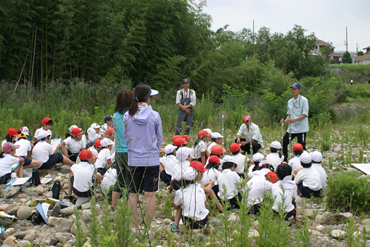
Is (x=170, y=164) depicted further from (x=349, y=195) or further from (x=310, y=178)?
(x=349, y=195)

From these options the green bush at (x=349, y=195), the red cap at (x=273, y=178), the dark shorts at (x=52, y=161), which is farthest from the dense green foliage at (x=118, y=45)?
the green bush at (x=349, y=195)

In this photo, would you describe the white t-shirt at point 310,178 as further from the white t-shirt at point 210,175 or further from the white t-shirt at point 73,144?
the white t-shirt at point 73,144

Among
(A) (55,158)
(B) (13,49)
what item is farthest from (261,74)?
(A) (55,158)

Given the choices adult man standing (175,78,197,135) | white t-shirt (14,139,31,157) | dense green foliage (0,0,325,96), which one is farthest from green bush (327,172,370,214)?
dense green foliage (0,0,325,96)

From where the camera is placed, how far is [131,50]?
11.9 m

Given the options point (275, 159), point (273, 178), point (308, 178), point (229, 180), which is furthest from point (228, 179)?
point (275, 159)

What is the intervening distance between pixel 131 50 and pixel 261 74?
24.8 ft

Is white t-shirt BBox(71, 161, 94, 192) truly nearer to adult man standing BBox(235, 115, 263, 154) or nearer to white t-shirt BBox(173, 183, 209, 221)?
white t-shirt BBox(173, 183, 209, 221)

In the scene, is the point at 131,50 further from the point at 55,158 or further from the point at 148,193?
the point at 148,193

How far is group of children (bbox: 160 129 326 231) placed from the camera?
11.5ft

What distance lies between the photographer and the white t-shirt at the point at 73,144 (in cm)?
625

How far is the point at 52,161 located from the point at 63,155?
373mm

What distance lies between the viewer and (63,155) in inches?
238

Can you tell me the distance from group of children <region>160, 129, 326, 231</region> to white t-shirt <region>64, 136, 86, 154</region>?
6.97ft
